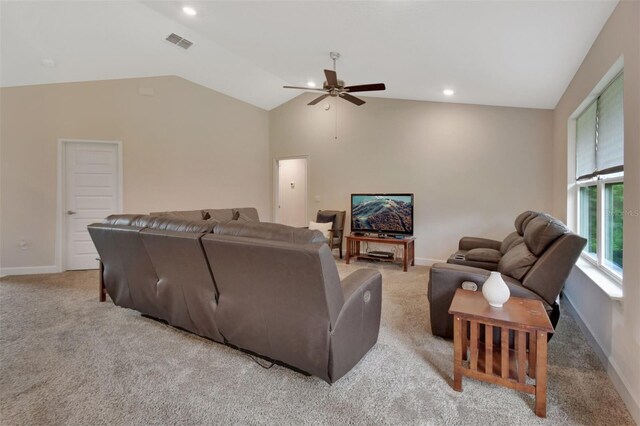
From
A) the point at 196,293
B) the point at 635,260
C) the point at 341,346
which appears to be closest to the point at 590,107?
the point at 635,260

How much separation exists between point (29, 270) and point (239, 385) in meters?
4.75

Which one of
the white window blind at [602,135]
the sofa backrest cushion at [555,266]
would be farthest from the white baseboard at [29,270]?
the white window blind at [602,135]

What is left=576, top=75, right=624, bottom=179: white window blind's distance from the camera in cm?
225

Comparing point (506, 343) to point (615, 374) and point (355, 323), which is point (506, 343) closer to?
point (615, 374)

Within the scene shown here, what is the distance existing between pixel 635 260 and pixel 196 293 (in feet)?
8.91

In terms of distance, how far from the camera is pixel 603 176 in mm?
2562

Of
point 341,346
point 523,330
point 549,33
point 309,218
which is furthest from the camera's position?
point 309,218

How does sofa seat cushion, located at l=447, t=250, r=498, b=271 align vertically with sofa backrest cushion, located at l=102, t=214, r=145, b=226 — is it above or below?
below

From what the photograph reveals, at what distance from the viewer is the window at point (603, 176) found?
2287 mm

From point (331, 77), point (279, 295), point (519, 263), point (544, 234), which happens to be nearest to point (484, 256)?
point (519, 263)

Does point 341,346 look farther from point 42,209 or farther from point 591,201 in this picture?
point 42,209

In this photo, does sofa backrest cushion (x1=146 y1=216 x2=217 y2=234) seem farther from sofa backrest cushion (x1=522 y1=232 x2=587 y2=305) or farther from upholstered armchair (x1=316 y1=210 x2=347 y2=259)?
upholstered armchair (x1=316 y1=210 x2=347 y2=259)

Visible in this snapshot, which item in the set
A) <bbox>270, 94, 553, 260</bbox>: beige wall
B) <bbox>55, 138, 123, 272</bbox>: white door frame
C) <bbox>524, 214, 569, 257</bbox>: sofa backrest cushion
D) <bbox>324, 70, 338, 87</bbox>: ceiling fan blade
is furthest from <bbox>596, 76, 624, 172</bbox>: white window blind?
<bbox>55, 138, 123, 272</bbox>: white door frame

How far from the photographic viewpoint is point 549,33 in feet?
7.97
